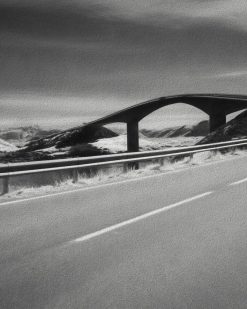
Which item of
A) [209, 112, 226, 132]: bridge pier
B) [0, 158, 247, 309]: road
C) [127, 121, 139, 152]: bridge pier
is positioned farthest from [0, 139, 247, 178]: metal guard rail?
[127, 121, 139, 152]: bridge pier

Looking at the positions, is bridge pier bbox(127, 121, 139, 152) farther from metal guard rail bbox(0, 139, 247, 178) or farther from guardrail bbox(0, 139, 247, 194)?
guardrail bbox(0, 139, 247, 194)

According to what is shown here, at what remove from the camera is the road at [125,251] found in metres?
3.89

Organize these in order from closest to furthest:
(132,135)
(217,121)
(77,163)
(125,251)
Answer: (125,251)
(77,163)
(217,121)
(132,135)

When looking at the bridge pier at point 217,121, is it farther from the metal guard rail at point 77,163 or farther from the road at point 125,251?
the road at point 125,251

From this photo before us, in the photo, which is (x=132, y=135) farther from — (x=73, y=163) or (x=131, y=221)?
(x=131, y=221)

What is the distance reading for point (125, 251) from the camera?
5.27m

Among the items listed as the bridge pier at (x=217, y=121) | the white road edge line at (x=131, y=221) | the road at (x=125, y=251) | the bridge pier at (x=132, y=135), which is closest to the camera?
the road at (x=125, y=251)

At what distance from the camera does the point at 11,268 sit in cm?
468

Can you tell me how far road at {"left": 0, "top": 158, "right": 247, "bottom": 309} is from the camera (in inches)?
153

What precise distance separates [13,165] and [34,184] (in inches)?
43.3

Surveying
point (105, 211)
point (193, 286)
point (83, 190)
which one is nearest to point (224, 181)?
point (83, 190)

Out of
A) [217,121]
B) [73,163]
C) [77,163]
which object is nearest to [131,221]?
[73,163]

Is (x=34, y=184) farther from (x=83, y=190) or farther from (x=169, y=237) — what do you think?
(x=169, y=237)

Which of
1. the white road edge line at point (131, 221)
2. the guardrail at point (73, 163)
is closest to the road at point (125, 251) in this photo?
the white road edge line at point (131, 221)
